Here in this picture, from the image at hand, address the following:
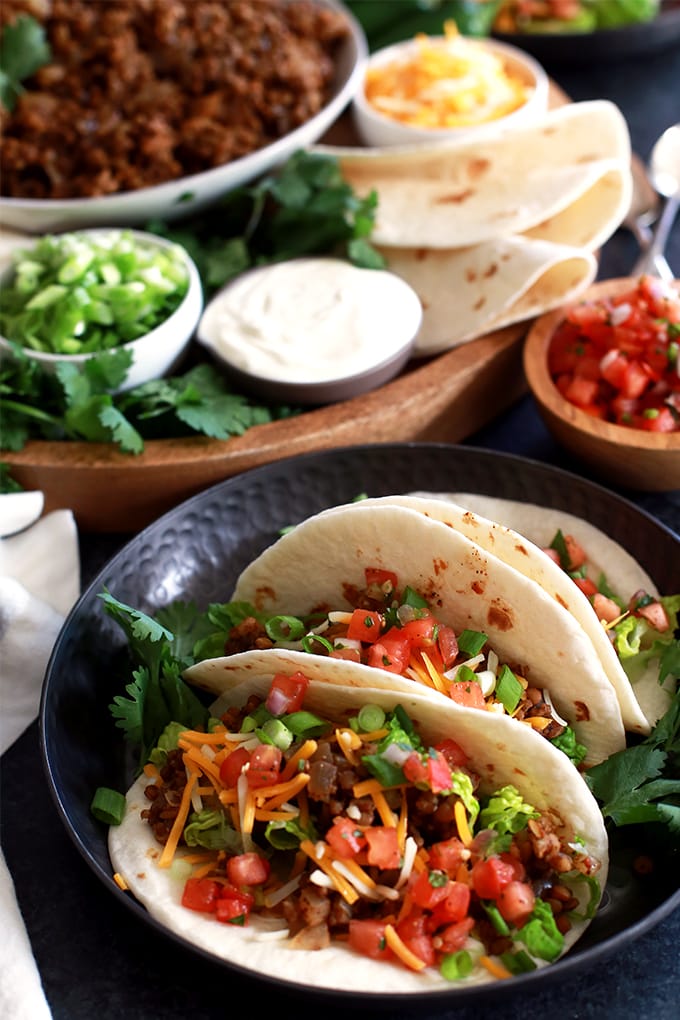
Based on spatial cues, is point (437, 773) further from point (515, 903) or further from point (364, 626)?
point (364, 626)

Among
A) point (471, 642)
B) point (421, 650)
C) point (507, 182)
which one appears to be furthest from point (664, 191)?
point (421, 650)

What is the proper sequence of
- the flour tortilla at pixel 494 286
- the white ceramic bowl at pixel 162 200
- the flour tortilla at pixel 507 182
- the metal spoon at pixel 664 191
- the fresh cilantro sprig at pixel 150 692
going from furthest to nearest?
the metal spoon at pixel 664 191 < the white ceramic bowl at pixel 162 200 < the flour tortilla at pixel 507 182 < the flour tortilla at pixel 494 286 < the fresh cilantro sprig at pixel 150 692

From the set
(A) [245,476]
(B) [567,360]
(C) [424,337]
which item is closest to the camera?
(A) [245,476]

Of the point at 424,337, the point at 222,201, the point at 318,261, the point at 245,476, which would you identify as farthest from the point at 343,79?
the point at 245,476

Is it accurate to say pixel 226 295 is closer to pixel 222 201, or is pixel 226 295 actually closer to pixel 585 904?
pixel 222 201

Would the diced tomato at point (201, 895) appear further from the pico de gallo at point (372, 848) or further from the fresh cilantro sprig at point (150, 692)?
the fresh cilantro sprig at point (150, 692)

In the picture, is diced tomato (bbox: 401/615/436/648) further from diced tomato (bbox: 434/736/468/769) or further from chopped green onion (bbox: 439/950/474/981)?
chopped green onion (bbox: 439/950/474/981)

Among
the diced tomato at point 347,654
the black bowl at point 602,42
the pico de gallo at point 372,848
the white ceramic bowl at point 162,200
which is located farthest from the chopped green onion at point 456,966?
the black bowl at point 602,42
